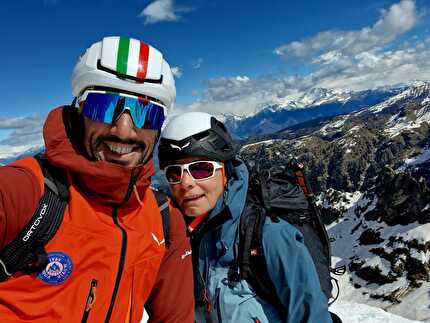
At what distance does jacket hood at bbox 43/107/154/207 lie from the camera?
11.1 feet

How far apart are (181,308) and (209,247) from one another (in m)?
1.60

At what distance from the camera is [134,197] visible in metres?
3.93

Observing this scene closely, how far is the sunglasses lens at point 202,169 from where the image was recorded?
6078mm

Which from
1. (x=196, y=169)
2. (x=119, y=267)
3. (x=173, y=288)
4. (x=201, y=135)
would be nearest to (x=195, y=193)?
(x=196, y=169)

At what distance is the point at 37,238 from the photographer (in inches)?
120

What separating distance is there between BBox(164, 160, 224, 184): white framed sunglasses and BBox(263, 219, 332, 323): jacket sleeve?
5.00 ft

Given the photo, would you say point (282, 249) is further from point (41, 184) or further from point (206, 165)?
point (41, 184)

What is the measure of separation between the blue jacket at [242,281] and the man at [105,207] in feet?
4.09

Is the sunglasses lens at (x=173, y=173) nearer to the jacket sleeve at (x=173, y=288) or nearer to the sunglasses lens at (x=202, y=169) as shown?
the sunglasses lens at (x=202, y=169)

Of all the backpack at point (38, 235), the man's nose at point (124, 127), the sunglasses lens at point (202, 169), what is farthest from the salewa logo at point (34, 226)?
the sunglasses lens at point (202, 169)

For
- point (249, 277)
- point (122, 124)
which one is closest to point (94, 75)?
point (122, 124)

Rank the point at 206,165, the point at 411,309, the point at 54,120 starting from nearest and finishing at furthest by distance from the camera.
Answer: the point at 54,120
the point at 206,165
the point at 411,309

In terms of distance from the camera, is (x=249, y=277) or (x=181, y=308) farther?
(x=249, y=277)

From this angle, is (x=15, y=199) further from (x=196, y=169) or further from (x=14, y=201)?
(x=196, y=169)
